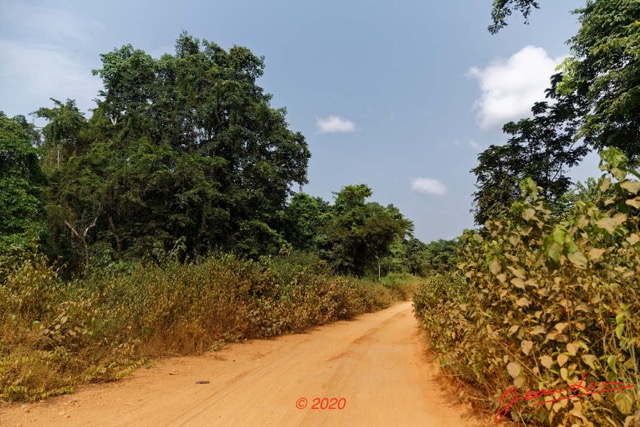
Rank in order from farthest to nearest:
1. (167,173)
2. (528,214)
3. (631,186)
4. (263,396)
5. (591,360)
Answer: (167,173), (263,396), (528,214), (591,360), (631,186)

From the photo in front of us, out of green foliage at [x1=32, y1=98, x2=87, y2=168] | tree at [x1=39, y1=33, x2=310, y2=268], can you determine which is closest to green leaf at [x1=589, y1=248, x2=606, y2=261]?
tree at [x1=39, y1=33, x2=310, y2=268]

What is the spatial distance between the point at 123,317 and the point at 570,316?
5899mm

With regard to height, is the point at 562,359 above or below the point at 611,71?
below

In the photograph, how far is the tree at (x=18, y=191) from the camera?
42.9ft

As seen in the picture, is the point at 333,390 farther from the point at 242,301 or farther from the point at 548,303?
the point at 242,301

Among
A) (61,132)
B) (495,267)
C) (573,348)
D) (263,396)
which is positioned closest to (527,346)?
(573,348)

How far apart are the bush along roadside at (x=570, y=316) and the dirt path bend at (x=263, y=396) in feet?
2.96

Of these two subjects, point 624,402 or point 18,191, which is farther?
point 18,191

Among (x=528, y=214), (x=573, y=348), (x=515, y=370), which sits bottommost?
(x=515, y=370)

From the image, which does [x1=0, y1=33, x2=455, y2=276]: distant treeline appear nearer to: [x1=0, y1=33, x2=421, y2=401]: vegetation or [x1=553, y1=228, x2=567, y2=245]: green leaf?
[x1=0, y1=33, x2=421, y2=401]: vegetation

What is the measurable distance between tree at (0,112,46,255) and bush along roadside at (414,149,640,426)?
14.3m

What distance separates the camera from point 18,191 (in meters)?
13.6

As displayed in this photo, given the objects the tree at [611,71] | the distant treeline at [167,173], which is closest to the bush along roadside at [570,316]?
the tree at [611,71]

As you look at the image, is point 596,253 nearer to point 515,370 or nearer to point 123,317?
point 515,370
